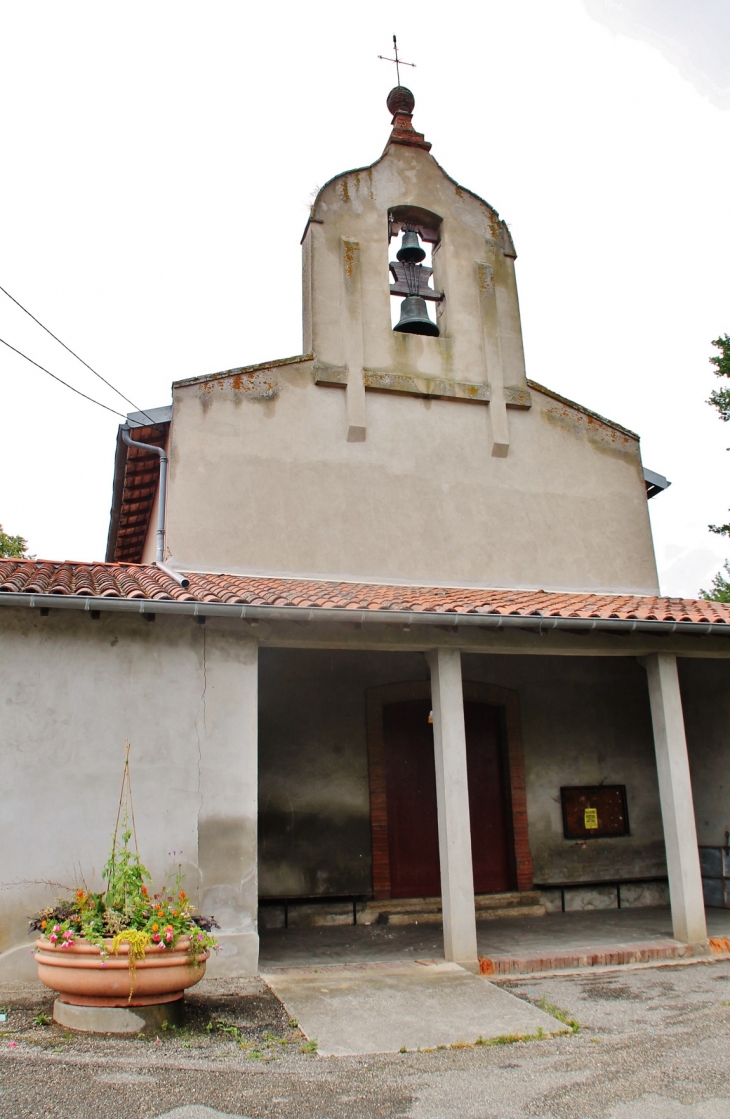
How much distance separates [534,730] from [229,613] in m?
5.04

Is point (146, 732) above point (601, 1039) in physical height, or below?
above

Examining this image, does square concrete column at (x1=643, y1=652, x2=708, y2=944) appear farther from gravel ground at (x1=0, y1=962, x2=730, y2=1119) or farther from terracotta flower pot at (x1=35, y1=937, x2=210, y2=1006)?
→ terracotta flower pot at (x1=35, y1=937, x2=210, y2=1006)

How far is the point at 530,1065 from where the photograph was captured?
4.69 m

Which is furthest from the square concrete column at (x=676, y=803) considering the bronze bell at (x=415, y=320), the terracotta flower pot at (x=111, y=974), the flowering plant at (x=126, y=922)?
the bronze bell at (x=415, y=320)

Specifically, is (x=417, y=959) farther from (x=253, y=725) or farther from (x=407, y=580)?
(x=407, y=580)

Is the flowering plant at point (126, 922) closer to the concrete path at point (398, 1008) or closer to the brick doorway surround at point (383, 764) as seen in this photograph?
the concrete path at point (398, 1008)

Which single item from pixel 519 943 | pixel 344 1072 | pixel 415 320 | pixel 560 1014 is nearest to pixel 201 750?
pixel 344 1072

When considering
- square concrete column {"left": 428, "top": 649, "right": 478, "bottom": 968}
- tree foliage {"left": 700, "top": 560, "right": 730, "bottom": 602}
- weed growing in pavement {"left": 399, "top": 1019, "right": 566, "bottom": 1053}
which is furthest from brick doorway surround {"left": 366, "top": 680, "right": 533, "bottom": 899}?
tree foliage {"left": 700, "top": 560, "right": 730, "bottom": 602}

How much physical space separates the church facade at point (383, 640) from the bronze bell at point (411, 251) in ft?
0.13

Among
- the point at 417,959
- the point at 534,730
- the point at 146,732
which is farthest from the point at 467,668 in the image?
the point at 146,732

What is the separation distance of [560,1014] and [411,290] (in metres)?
8.75

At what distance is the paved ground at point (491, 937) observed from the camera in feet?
24.9

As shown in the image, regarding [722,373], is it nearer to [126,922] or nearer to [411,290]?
[411,290]

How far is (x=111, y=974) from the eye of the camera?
195 inches
